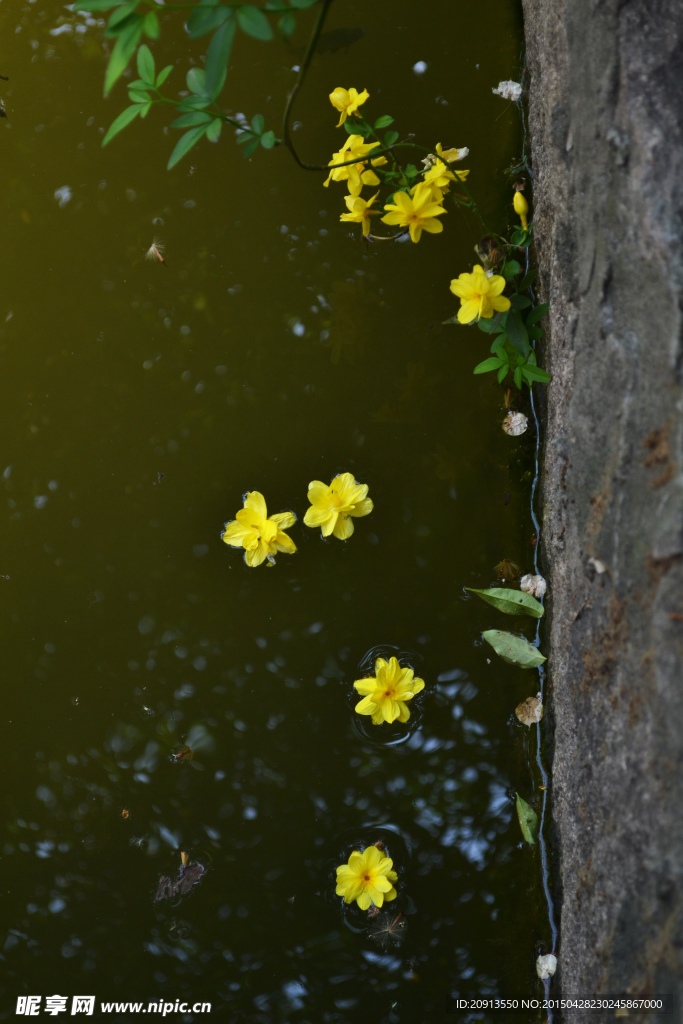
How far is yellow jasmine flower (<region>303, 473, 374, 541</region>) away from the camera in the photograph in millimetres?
1674

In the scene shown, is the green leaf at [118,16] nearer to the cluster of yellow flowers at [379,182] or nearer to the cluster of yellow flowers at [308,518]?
the cluster of yellow flowers at [379,182]

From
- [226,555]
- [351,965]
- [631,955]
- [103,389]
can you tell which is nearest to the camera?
[631,955]

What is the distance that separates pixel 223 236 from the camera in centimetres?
205

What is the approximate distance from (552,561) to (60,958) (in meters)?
1.48

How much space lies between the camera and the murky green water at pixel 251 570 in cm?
162

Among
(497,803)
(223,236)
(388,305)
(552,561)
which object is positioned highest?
(223,236)

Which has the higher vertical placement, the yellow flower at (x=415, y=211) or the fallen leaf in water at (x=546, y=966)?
the yellow flower at (x=415, y=211)

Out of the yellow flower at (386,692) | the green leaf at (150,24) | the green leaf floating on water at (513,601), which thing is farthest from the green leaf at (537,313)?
the green leaf at (150,24)

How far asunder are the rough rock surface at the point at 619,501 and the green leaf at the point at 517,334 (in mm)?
96

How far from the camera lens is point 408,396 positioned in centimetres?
189

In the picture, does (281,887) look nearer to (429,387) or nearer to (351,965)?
(351,965)

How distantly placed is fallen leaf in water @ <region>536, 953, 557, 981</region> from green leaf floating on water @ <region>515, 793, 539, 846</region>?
22 centimetres

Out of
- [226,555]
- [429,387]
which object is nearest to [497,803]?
[226,555]

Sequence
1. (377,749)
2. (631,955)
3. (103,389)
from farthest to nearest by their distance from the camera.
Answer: (103,389) → (377,749) → (631,955)
